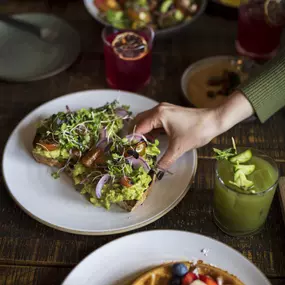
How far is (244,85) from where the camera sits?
185 cm

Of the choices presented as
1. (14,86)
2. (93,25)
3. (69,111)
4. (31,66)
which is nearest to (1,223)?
(69,111)

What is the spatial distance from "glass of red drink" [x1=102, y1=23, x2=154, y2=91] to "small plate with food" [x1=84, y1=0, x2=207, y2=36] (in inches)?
7.4

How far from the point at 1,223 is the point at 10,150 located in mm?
334

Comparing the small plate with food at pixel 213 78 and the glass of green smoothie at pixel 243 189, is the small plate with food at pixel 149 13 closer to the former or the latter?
the small plate with food at pixel 213 78

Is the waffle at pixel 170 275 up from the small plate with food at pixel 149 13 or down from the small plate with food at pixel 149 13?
down

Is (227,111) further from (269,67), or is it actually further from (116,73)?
(116,73)

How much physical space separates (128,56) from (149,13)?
519 millimetres

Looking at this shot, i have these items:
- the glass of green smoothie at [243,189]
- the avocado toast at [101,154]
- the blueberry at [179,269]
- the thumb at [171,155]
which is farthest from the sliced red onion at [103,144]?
the blueberry at [179,269]

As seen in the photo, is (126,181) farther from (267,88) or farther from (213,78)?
(213,78)

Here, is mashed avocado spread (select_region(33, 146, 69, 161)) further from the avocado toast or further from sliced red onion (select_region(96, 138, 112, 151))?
sliced red onion (select_region(96, 138, 112, 151))

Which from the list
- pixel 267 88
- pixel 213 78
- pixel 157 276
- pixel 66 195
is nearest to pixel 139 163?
pixel 66 195

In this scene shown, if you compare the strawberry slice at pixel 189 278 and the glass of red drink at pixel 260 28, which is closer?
the strawberry slice at pixel 189 278

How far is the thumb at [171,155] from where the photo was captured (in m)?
1.76

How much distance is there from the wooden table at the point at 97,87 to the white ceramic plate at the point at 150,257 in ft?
0.38
